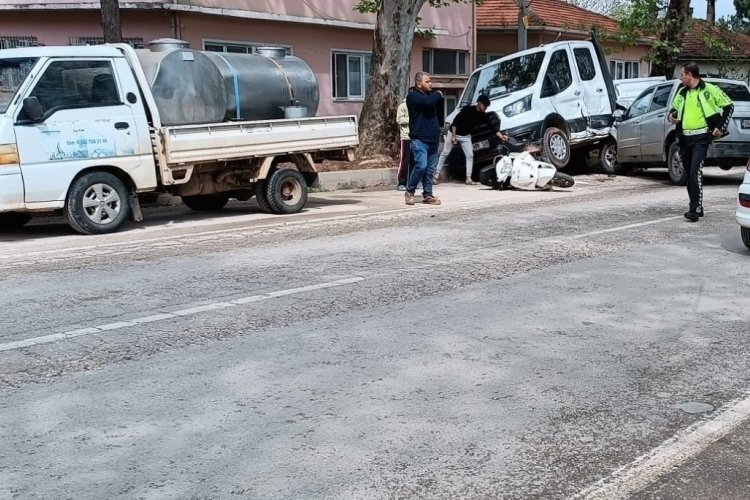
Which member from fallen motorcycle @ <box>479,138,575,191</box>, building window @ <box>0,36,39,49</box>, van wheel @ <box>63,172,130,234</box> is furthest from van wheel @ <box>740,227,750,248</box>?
building window @ <box>0,36,39,49</box>

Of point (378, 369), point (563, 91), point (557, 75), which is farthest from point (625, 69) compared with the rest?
point (378, 369)

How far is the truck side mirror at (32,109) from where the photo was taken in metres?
9.81

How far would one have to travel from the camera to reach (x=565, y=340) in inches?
221

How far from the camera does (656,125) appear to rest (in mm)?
15930

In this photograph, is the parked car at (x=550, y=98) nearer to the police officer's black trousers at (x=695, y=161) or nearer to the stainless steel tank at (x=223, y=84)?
the stainless steel tank at (x=223, y=84)

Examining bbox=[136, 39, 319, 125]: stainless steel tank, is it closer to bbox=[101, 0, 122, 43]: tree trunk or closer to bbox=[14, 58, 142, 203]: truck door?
bbox=[14, 58, 142, 203]: truck door

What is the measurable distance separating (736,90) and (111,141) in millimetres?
10892

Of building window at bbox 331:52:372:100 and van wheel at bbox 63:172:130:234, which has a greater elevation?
building window at bbox 331:52:372:100

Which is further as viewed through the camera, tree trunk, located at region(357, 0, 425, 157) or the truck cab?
tree trunk, located at region(357, 0, 425, 157)

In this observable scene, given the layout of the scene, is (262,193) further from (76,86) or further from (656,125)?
(656,125)

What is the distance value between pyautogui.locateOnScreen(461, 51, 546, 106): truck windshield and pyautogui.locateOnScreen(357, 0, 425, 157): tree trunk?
148 cm

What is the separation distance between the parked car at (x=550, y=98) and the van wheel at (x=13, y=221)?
8307 mm

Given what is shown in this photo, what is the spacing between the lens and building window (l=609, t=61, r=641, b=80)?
36.9m

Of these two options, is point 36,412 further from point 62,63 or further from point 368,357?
point 62,63
